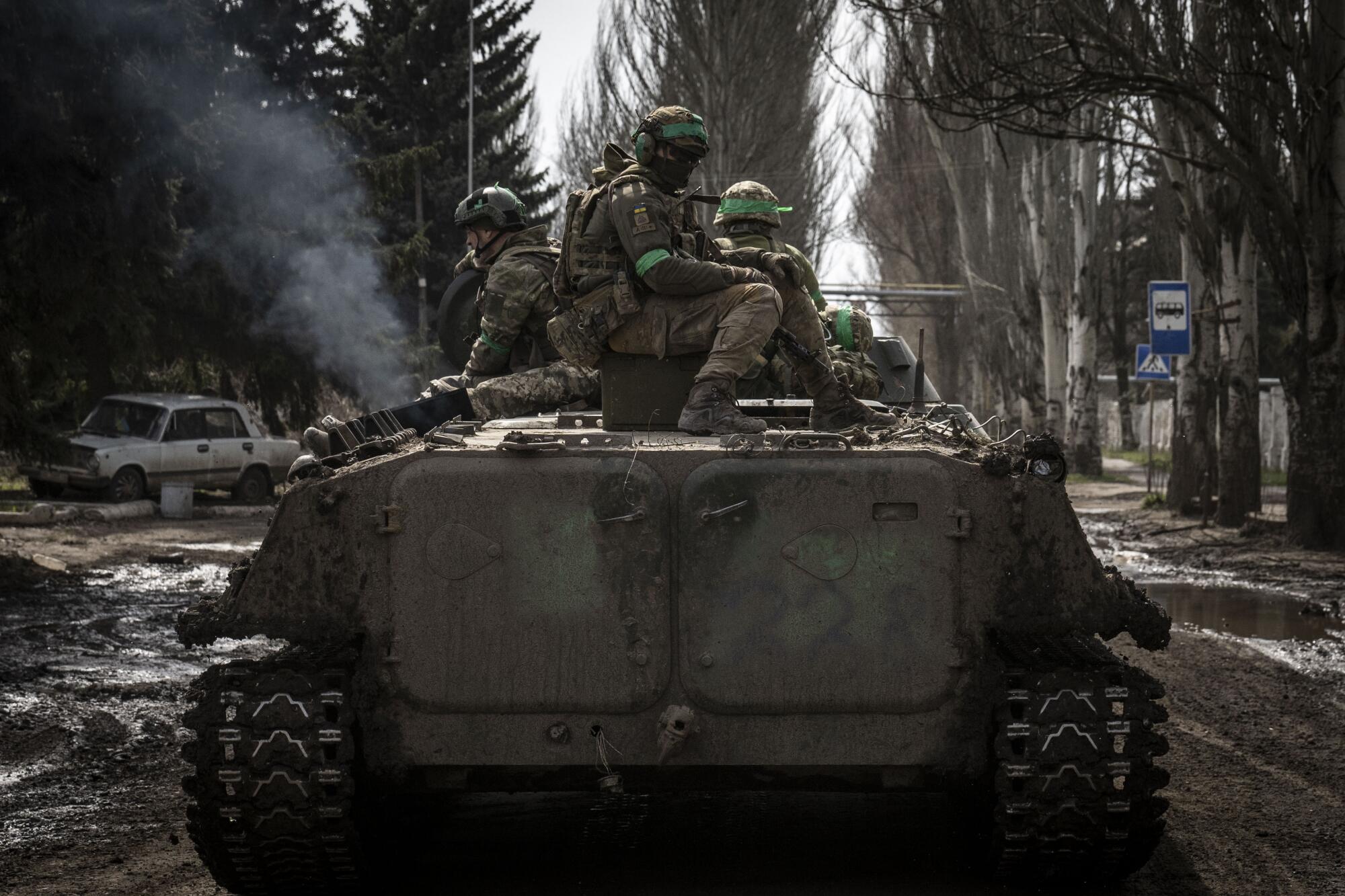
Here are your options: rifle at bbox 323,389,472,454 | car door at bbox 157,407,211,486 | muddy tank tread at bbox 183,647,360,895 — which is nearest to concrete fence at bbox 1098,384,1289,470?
car door at bbox 157,407,211,486

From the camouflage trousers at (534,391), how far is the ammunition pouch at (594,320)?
3.08ft

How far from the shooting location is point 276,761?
16.2ft

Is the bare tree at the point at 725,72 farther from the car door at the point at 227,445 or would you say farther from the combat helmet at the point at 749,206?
the combat helmet at the point at 749,206

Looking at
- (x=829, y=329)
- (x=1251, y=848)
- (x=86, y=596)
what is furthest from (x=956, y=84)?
(x=1251, y=848)

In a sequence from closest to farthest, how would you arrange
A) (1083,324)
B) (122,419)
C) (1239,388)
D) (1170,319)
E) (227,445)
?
(1239,388) < (1170,319) < (122,419) < (227,445) < (1083,324)

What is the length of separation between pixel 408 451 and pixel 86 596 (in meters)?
8.86

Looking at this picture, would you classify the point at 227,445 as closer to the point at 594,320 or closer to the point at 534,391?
the point at 534,391

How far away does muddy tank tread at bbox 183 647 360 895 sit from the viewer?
195 inches

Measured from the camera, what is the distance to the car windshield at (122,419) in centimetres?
2341

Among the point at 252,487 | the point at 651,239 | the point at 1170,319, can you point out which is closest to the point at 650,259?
the point at 651,239

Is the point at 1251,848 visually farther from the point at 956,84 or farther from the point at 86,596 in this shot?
the point at 956,84

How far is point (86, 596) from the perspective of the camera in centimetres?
1330

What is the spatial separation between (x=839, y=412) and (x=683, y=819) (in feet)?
5.34

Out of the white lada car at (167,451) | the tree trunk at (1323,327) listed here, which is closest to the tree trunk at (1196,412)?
the tree trunk at (1323,327)
